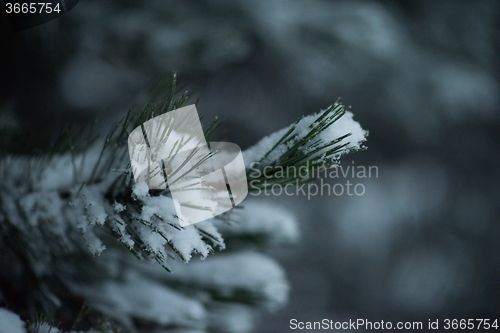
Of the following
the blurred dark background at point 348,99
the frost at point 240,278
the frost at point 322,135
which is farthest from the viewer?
the blurred dark background at point 348,99

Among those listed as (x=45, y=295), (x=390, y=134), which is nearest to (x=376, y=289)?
(x=390, y=134)

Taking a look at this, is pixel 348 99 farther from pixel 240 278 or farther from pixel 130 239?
pixel 130 239

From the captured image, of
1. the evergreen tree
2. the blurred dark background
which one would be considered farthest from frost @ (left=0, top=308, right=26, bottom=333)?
the blurred dark background

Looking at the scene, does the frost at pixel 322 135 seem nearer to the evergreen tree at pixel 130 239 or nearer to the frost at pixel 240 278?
the evergreen tree at pixel 130 239

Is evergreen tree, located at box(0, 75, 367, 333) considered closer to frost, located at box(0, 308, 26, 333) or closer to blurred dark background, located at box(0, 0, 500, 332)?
frost, located at box(0, 308, 26, 333)

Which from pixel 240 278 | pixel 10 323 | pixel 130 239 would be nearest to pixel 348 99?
pixel 240 278

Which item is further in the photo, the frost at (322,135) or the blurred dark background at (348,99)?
the blurred dark background at (348,99)

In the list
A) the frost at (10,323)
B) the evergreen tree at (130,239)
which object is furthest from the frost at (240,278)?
the frost at (10,323)
